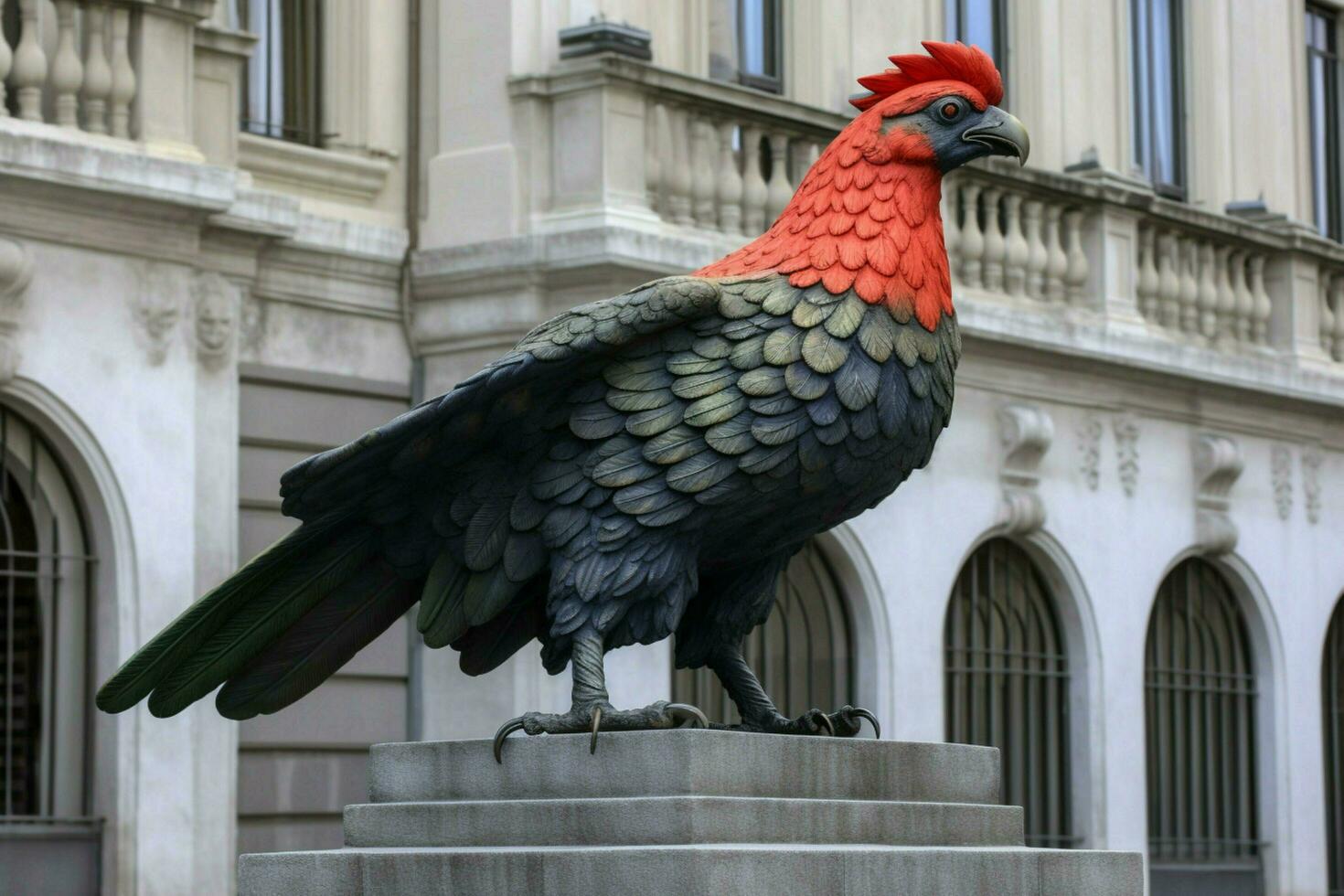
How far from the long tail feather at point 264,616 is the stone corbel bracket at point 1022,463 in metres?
10.2

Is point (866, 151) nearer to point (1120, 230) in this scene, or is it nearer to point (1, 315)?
point (1, 315)

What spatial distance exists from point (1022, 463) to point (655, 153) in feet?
13.2

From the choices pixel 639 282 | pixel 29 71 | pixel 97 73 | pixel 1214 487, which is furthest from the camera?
pixel 1214 487

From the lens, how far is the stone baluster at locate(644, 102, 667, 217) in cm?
1548

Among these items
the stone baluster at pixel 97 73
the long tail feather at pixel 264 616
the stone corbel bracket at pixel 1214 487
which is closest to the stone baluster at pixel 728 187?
the stone baluster at pixel 97 73

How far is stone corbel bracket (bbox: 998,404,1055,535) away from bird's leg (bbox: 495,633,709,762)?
34.3 feet

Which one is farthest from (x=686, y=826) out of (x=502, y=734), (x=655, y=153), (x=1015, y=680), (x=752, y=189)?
(x=1015, y=680)

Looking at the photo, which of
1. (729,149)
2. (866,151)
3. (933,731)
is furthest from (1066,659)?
(866,151)

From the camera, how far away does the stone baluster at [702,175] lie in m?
15.8

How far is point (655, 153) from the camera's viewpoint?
15547 mm

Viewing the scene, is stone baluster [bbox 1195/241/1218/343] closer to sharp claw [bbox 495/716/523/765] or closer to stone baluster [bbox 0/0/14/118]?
stone baluster [bbox 0/0/14/118]

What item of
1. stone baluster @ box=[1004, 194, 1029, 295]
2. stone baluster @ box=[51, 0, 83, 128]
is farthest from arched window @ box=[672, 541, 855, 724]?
stone baluster @ box=[51, 0, 83, 128]

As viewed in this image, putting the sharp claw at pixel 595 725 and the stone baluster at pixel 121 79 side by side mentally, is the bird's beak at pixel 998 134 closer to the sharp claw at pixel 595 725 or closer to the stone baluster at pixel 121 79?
the sharp claw at pixel 595 725

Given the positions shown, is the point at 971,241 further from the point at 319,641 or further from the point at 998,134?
the point at 319,641
